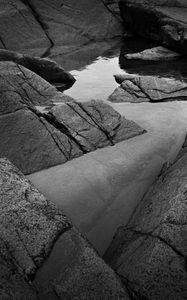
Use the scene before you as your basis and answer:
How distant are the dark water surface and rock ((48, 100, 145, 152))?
5.34ft

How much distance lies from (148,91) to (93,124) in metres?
2.30

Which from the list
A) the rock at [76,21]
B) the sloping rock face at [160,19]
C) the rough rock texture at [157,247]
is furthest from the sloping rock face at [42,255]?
the rock at [76,21]

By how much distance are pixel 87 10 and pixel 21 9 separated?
8.13 ft

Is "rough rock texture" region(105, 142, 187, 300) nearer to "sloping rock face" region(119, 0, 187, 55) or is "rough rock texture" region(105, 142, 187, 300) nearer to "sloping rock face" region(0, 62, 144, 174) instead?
"sloping rock face" region(0, 62, 144, 174)

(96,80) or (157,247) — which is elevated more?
(157,247)

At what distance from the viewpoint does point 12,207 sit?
12.8 feet

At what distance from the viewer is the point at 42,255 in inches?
143

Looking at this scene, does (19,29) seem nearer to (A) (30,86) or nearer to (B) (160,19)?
(B) (160,19)

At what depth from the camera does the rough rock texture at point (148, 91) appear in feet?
26.6

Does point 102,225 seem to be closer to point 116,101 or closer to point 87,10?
point 116,101

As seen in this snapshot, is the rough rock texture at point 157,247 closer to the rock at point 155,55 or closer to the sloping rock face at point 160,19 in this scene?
the rock at point 155,55

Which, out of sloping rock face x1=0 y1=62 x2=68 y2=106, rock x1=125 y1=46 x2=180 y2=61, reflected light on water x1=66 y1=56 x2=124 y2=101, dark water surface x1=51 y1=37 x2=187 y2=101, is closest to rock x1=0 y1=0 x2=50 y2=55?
dark water surface x1=51 y1=37 x2=187 y2=101

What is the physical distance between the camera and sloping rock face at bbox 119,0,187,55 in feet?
37.6

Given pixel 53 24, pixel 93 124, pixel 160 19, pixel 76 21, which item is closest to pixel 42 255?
pixel 93 124
